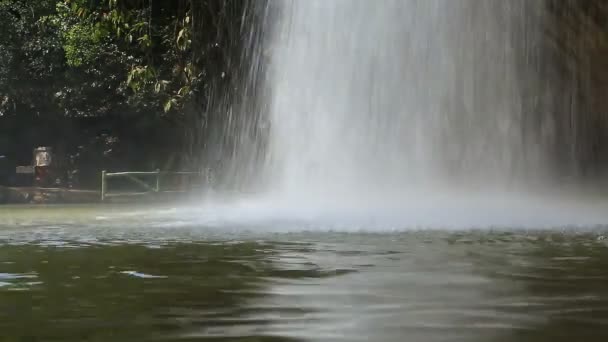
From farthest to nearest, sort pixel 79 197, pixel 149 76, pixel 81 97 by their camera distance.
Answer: pixel 81 97, pixel 79 197, pixel 149 76

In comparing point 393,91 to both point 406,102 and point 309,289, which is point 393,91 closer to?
point 406,102

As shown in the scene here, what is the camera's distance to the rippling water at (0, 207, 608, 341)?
166 inches

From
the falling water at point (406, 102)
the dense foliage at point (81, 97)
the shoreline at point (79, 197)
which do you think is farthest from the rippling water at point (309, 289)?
the dense foliage at point (81, 97)

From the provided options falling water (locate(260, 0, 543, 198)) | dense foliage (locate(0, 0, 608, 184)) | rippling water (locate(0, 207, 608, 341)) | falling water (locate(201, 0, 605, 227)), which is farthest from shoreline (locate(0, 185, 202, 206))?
rippling water (locate(0, 207, 608, 341))

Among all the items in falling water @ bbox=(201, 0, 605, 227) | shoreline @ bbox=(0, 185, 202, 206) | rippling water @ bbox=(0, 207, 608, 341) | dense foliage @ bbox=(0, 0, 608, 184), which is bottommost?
rippling water @ bbox=(0, 207, 608, 341)

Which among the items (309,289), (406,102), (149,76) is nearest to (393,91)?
(406,102)

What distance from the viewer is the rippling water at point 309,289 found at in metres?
4.21

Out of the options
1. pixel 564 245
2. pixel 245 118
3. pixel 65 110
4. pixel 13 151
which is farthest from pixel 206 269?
pixel 13 151

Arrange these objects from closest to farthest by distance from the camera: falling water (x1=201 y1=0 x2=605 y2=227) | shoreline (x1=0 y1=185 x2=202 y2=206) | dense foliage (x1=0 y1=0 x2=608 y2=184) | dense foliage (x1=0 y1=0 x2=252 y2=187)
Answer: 1. falling water (x1=201 y1=0 x2=605 y2=227)
2. dense foliage (x1=0 y1=0 x2=608 y2=184)
3. shoreline (x1=0 y1=185 x2=202 y2=206)
4. dense foliage (x1=0 y1=0 x2=252 y2=187)

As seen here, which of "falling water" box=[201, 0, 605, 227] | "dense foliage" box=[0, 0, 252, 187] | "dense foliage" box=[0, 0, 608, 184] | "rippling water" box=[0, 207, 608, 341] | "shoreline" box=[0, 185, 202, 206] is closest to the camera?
"rippling water" box=[0, 207, 608, 341]

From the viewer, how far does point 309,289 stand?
5.67 meters

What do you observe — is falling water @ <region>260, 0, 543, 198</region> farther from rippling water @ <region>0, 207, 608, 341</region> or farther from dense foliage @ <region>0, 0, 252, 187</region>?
dense foliage @ <region>0, 0, 252, 187</region>

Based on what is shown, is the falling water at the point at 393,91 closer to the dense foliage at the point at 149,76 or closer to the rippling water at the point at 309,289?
the dense foliage at the point at 149,76

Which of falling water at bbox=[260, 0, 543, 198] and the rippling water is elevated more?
falling water at bbox=[260, 0, 543, 198]
